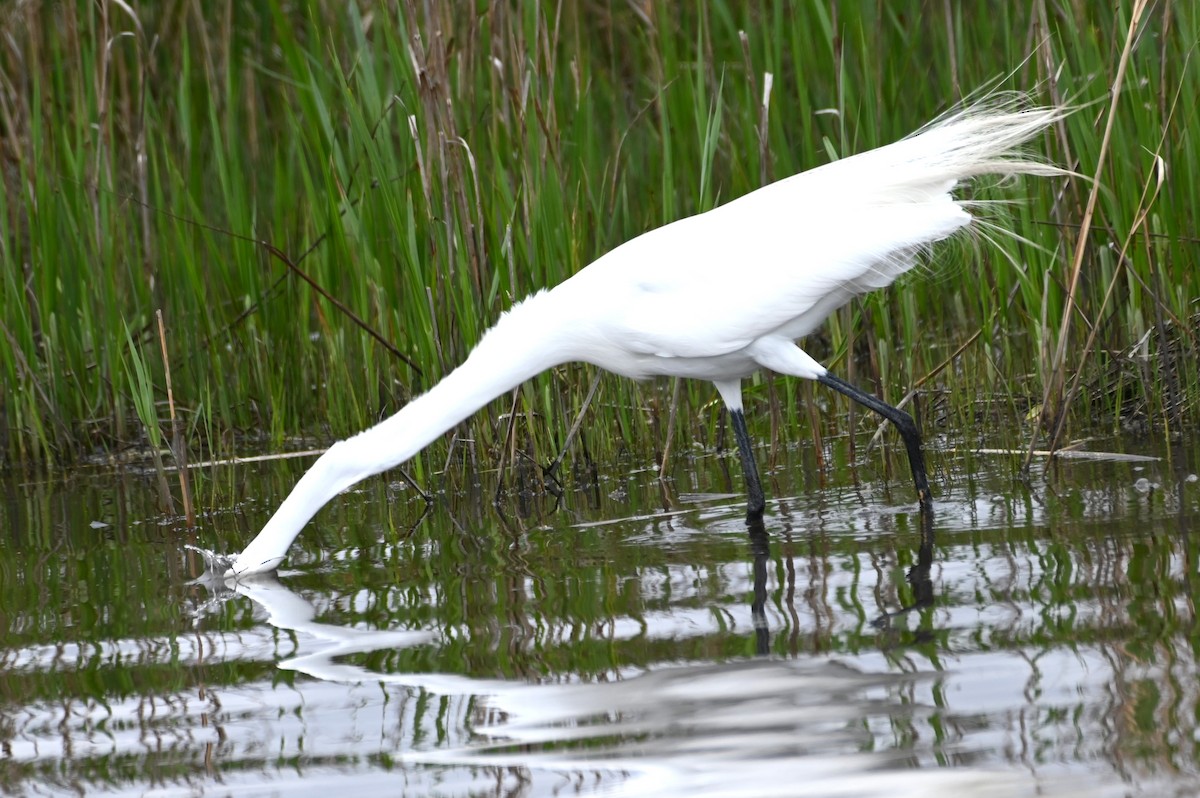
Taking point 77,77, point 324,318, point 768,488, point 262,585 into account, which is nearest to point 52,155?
point 77,77

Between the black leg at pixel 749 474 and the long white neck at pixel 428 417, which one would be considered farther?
the black leg at pixel 749 474

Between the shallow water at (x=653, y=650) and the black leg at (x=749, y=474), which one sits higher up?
the black leg at (x=749, y=474)

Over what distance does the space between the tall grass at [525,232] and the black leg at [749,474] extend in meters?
0.63

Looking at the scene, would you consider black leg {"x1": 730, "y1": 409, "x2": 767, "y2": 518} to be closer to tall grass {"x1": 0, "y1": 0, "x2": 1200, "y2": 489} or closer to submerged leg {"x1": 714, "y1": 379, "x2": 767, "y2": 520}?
submerged leg {"x1": 714, "y1": 379, "x2": 767, "y2": 520}

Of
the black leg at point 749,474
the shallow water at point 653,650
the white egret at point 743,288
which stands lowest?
the shallow water at point 653,650

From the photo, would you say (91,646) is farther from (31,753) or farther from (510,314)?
(510,314)

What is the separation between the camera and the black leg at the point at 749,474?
436 centimetres

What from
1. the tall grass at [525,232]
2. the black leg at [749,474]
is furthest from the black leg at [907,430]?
the tall grass at [525,232]

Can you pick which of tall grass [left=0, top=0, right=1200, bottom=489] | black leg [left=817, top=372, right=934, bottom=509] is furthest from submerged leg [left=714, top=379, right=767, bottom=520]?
tall grass [left=0, top=0, right=1200, bottom=489]

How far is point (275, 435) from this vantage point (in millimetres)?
5793

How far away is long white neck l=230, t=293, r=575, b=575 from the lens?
13.6 feet

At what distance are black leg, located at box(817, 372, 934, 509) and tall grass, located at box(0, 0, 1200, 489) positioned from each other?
58cm

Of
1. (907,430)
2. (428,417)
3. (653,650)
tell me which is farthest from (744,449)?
(653,650)

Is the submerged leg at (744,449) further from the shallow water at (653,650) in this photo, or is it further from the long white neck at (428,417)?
the long white neck at (428,417)
